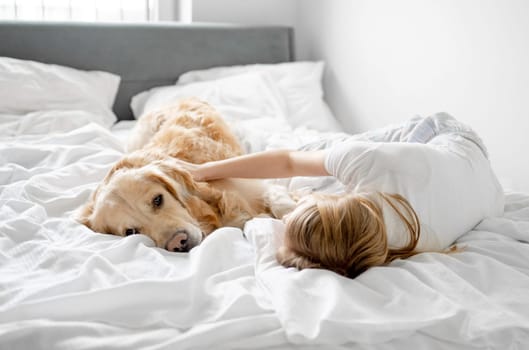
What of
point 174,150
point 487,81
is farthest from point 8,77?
point 487,81

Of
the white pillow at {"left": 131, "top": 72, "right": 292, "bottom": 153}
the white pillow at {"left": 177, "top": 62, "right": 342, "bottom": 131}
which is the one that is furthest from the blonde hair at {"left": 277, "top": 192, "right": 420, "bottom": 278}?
the white pillow at {"left": 177, "top": 62, "right": 342, "bottom": 131}

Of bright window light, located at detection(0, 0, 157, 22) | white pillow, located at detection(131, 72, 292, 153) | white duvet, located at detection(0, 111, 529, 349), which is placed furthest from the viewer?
bright window light, located at detection(0, 0, 157, 22)

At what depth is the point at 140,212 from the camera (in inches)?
75.7

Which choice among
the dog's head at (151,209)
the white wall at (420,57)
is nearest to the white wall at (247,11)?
the white wall at (420,57)

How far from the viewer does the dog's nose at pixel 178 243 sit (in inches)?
72.7

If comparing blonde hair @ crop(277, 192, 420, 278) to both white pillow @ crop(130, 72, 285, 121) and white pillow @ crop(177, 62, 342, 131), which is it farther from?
white pillow @ crop(177, 62, 342, 131)

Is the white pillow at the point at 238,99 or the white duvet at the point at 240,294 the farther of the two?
the white pillow at the point at 238,99

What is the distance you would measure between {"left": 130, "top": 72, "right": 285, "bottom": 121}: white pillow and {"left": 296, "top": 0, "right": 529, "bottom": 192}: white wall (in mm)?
471

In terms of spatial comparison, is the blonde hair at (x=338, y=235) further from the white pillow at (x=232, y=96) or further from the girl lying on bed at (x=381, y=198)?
the white pillow at (x=232, y=96)

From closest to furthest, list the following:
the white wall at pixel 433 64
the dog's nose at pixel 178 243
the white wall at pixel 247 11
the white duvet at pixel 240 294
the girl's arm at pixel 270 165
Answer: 1. the white duvet at pixel 240 294
2. the dog's nose at pixel 178 243
3. the girl's arm at pixel 270 165
4. the white wall at pixel 433 64
5. the white wall at pixel 247 11

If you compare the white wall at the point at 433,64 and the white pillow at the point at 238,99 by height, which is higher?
the white wall at the point at 433,64

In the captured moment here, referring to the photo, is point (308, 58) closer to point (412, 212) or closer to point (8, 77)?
point (8, 77)

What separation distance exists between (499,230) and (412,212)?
35 cm

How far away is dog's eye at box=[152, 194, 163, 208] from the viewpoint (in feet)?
6.33
